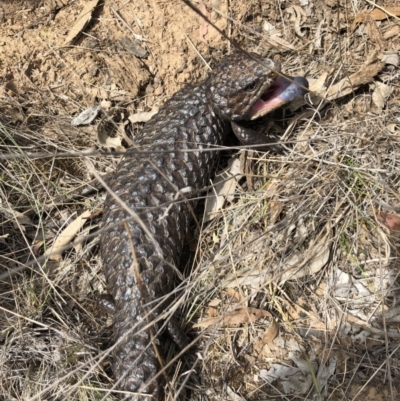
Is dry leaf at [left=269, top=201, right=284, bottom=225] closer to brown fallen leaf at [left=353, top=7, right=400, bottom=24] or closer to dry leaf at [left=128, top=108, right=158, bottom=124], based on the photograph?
dry leaf at [left=128, top=108, right=158, bottom=124]

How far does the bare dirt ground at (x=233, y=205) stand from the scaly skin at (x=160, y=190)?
0.67ft

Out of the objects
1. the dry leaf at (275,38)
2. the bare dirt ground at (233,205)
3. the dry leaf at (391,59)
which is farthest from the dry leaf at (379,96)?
the dry leaf at (275,38)

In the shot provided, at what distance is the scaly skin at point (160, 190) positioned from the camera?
2568 millimetres

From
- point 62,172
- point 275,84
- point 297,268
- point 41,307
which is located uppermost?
point 275,84

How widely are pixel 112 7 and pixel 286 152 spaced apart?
5.53ft

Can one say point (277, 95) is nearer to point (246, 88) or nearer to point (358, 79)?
point (246, 88)

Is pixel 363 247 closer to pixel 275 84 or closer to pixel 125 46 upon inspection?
pixel 275 84

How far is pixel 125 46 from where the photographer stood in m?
3.44

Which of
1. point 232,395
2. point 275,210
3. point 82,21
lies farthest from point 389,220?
point 82,21

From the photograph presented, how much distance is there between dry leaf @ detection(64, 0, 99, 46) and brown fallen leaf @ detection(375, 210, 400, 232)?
2.43 meters

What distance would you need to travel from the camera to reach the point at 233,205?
314cm

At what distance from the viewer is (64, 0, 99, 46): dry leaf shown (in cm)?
346

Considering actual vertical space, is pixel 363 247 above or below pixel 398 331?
above

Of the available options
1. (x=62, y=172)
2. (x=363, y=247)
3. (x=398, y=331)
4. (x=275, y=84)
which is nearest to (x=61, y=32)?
(x=62, y=172)
